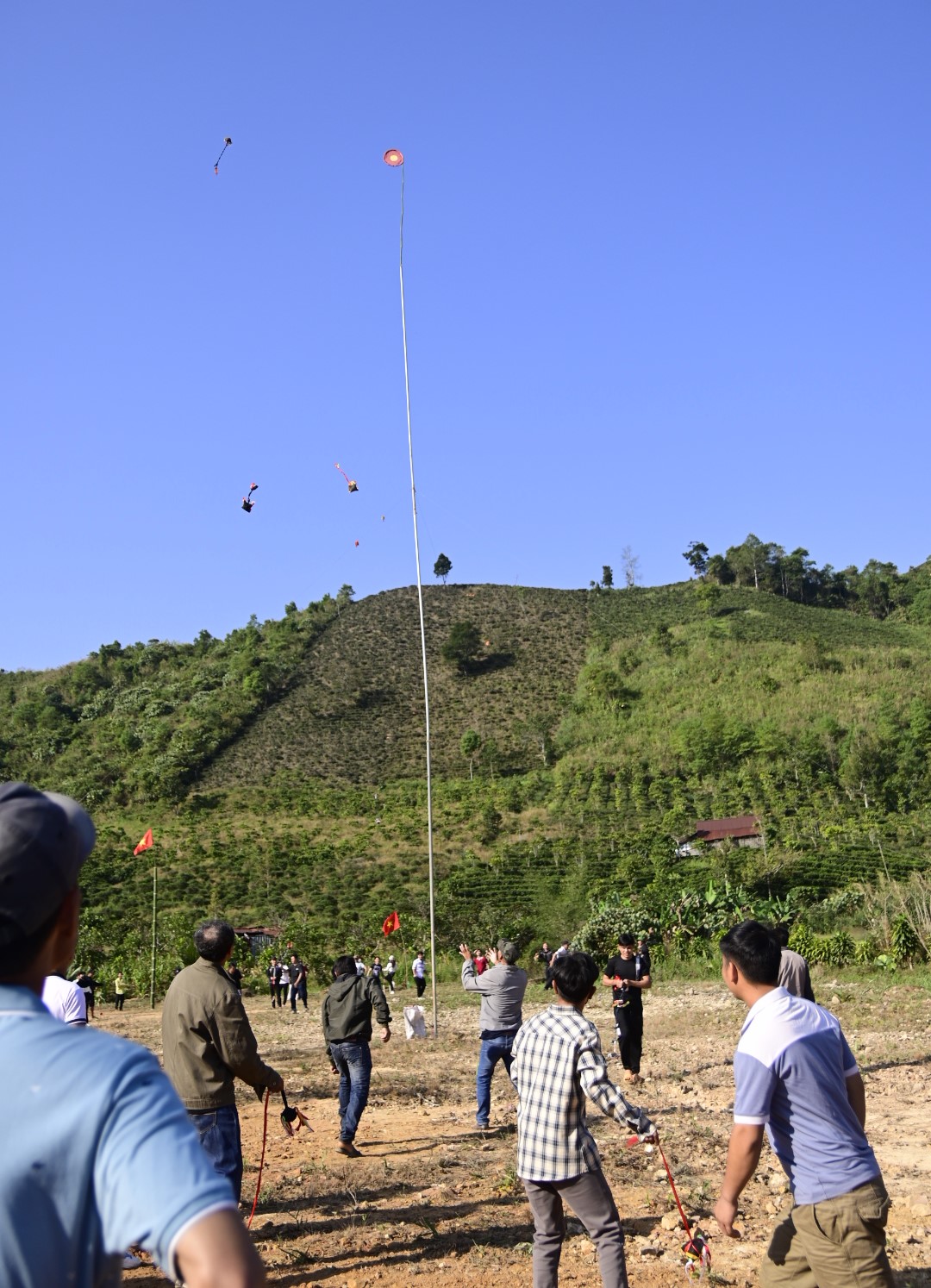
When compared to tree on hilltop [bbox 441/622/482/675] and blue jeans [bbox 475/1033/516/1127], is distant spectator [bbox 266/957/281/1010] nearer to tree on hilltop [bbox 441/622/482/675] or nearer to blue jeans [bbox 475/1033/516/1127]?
blue jeans [bbox 475/1033/516/1127]

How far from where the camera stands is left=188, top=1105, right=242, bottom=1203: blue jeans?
5203 millimetres

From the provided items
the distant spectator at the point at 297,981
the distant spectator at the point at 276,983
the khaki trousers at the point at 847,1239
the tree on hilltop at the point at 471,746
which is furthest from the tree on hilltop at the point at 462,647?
the khaki trousers at the point at 847,1239

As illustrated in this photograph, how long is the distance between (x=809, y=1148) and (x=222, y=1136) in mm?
2930

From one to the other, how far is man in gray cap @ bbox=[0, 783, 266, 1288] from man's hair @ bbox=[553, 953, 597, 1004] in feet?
11.9

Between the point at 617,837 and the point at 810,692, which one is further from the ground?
the point at 810,692

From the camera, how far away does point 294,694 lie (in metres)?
86.9

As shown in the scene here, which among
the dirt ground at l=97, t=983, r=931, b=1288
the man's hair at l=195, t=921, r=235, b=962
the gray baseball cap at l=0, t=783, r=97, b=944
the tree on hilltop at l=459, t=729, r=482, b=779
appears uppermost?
the tree on hilltop at l=459, t=729, r=482, b=779

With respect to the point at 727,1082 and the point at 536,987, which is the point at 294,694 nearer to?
the point at 536,987

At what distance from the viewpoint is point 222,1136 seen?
527 cm

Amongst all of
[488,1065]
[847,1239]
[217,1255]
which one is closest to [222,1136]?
[847,1239]

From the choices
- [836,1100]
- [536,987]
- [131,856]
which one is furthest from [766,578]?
[836,1100]

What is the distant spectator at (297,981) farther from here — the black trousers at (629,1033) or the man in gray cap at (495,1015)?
the man in gray cap at (495,1015)

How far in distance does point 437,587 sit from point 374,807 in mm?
50373

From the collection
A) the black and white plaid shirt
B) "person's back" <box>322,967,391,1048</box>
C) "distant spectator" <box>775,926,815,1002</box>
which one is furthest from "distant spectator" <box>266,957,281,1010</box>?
the black and white plaid shirt
